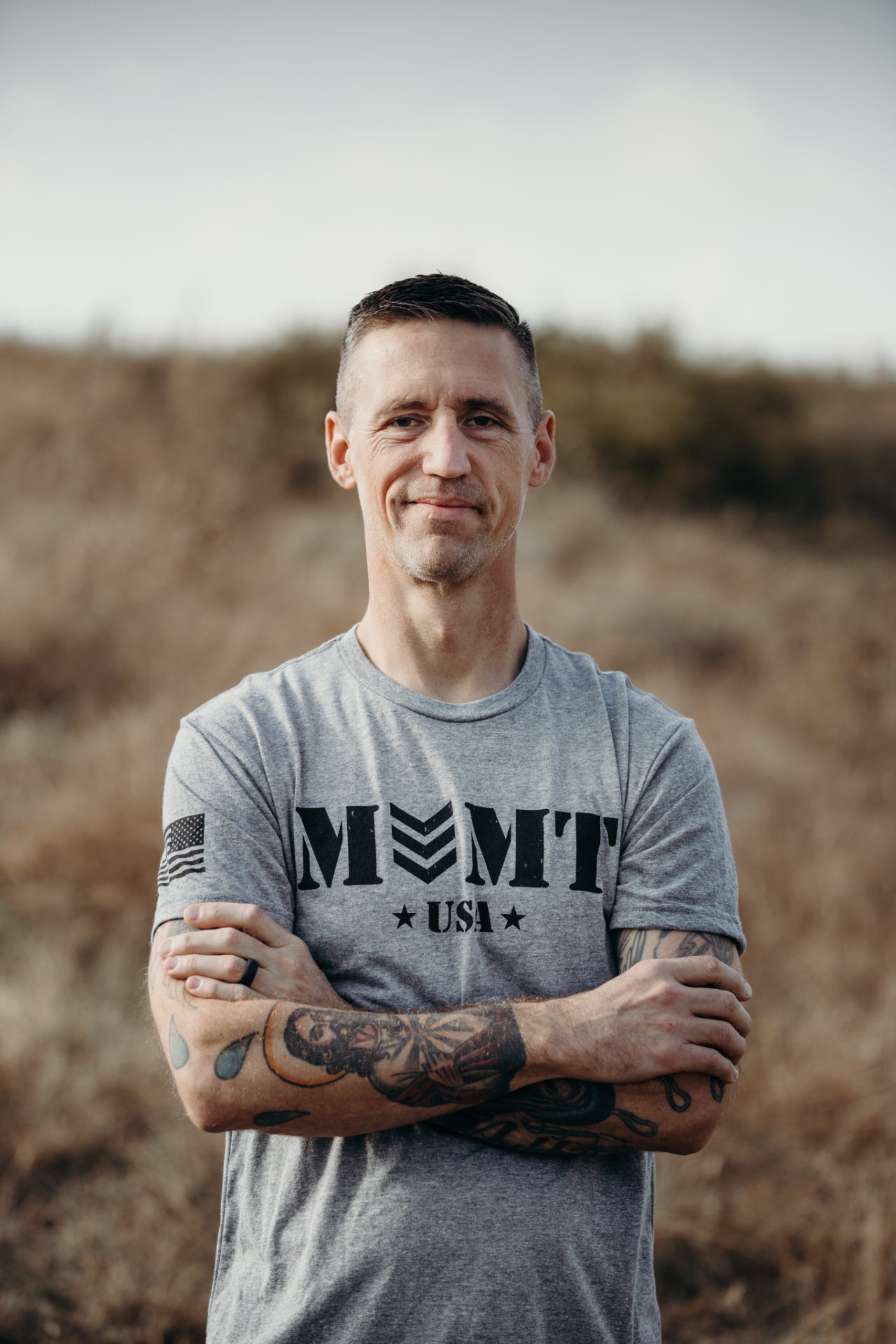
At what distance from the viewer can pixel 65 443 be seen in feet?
33.0

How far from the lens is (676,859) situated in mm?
1952

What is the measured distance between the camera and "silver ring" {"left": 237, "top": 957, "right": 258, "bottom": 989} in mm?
1743

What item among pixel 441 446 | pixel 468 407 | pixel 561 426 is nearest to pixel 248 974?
pixel 441 446

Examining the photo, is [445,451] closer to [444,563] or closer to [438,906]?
Answer: [444,563]

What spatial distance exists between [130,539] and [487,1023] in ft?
24.5

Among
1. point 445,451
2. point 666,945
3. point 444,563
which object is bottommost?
point 666,945

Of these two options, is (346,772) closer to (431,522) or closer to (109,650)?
(431,522)

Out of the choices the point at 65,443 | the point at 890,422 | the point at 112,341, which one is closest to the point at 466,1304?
the point at 65,443

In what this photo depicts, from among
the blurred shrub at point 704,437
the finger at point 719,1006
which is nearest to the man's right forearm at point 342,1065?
the finger at point 719,1006

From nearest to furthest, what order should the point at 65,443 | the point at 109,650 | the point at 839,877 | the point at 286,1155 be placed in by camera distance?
the point at 286,1155
the point at 839,877
the point at 109,650
the point at 65,443

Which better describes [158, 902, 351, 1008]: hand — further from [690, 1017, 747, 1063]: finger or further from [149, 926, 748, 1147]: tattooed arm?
[690, 1017, 747, 1063]: finger

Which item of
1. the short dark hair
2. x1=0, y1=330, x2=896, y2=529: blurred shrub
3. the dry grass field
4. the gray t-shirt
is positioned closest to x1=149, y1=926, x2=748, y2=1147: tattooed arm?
the gray t-shirt

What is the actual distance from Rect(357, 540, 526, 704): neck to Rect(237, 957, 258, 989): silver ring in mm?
667

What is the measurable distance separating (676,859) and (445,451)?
3.17 ft
